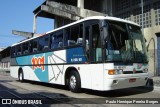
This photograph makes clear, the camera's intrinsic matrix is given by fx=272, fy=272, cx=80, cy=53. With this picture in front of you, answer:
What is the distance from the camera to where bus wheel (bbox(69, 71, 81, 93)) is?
38.5 feet

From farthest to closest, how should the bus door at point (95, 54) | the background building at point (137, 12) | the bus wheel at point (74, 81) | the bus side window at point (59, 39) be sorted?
the background building at point (137, 12), the bus side window at point (59, 39), the bus wheel at point (74, 81), the bus door at point (95, 54)

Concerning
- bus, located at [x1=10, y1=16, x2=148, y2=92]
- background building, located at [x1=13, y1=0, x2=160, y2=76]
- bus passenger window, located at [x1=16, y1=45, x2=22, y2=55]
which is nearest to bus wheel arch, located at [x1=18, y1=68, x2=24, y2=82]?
bus passenger window, located at [x1=16, y1=45, x2=22, y2=55]

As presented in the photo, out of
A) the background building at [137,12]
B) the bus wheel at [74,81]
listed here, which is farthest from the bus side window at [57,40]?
the background building at [137,12]

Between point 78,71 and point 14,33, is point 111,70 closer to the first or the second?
point 78,71

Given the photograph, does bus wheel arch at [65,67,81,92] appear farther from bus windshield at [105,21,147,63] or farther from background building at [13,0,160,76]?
background building at [13,0,160,76]

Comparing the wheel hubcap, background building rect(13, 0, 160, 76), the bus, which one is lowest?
the wheel hubcap

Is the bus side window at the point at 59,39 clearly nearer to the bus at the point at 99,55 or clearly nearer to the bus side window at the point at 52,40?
the bus at the point at 99,55

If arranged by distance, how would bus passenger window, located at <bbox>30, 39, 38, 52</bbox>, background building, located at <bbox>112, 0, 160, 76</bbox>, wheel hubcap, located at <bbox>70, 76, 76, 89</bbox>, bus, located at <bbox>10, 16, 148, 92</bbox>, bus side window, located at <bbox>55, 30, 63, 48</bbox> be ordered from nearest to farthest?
1. bus, located at <bbox>10, 16, 148, 92</bbox>
2. wheel hubcap, located at <bbox>70, 76, 76, 89</bbox>
3. bus side window, located at <bbox>55, 30, 63, 48</bbox>
4. bus passenger window, located at <bbox>30, 39, 38, 52</bbox>
5. background building, located at <bbox>112, 0, 160, 76</bbox>

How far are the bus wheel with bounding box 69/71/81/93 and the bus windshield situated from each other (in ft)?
7.14

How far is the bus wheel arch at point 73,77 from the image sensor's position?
1174 centimetres

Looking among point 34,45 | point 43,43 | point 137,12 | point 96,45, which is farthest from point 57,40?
point 137,12

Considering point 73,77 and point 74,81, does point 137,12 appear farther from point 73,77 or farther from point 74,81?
point 74,81

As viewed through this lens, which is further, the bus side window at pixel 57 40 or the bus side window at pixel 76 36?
the bus side window at pixel 57 40

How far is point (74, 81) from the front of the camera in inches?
476
